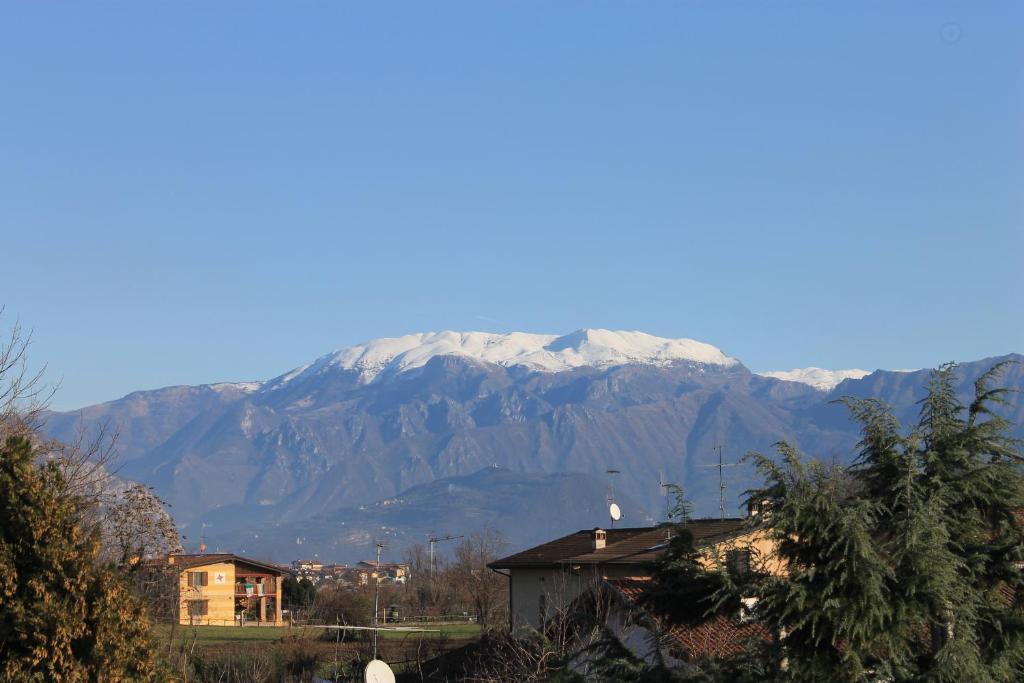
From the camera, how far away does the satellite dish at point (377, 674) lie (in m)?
26.6

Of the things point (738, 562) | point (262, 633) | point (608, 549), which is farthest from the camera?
point (262, 633)

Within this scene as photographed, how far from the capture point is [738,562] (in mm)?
16625

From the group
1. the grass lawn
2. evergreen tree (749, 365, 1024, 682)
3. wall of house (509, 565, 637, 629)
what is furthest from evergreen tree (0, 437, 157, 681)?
the grass lawn

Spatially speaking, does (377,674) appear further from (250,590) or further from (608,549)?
(250,590)

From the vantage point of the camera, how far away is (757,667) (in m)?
16.8

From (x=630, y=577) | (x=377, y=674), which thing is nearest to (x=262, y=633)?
(x=630, y=577)

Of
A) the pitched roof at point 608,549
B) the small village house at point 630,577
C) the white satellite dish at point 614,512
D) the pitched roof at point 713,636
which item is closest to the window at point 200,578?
the white satellite dish at point 614,512

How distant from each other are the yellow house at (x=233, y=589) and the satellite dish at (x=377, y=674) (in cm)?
6424

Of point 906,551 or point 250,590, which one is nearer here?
point 906,551

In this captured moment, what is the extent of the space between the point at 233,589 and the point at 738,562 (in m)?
83.5

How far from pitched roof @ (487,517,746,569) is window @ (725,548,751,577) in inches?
874

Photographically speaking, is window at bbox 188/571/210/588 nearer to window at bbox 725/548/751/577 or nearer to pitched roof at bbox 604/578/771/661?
pitched roof at bbox 604/578/771/661

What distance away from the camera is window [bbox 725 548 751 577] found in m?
16.5

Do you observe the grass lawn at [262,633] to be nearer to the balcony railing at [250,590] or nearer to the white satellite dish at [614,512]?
the balcony railing at [250,590]
